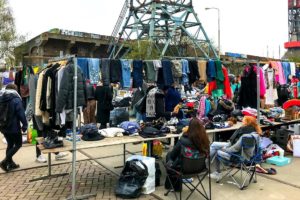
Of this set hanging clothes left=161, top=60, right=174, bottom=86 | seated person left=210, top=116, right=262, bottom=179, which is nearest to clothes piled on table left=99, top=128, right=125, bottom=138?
hanging clothes left=161, top=60, right=174, bottom=86

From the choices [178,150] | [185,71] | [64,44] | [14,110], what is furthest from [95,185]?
[64,44]

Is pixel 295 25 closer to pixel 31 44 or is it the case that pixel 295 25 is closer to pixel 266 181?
pixel 31 44

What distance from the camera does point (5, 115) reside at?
273 inches

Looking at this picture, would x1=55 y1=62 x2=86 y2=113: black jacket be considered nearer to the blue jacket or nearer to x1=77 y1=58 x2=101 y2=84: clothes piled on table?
x1=77 y1=58 x2=101 y2=84: clothes piled on table

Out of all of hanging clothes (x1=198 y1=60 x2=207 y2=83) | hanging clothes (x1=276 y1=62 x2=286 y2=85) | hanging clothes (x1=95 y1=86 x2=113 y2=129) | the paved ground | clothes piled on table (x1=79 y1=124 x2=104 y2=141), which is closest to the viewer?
the paved ground

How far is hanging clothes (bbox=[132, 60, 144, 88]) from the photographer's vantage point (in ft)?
22.1

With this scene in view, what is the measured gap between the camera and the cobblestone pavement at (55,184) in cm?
573

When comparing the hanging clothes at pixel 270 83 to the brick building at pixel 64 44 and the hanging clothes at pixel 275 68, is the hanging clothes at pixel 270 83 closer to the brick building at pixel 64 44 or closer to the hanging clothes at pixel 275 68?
the hanging clothes at pixel 275 68

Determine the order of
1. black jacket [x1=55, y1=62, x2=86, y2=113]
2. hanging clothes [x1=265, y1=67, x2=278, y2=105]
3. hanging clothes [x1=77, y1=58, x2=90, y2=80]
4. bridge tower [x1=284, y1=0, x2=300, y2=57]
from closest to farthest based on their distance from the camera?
black jacket [x1=55, y1=62, x2=86, y2=113]
hanging clothes [x1=77, y1=58, x2=90, y2=80]
hanging clothes [x1=265, y1=67, x2=278, y2=105]
bridge tower [x1=284, y1=0, x2=300, y2=57]

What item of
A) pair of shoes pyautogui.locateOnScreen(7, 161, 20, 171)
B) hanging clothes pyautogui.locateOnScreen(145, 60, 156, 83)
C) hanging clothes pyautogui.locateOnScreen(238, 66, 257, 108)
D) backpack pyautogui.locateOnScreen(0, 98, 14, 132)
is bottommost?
pair of shoes pyautogui.locateOnScreen(7, 161, 20, 171)

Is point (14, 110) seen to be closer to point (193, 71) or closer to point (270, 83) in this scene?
point (193, 71)

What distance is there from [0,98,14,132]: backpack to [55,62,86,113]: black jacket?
86.4 inches

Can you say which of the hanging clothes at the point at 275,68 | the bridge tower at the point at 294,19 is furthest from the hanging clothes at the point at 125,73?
the bridge tower at the point at 294,19

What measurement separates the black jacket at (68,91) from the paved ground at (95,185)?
63.3 inches
